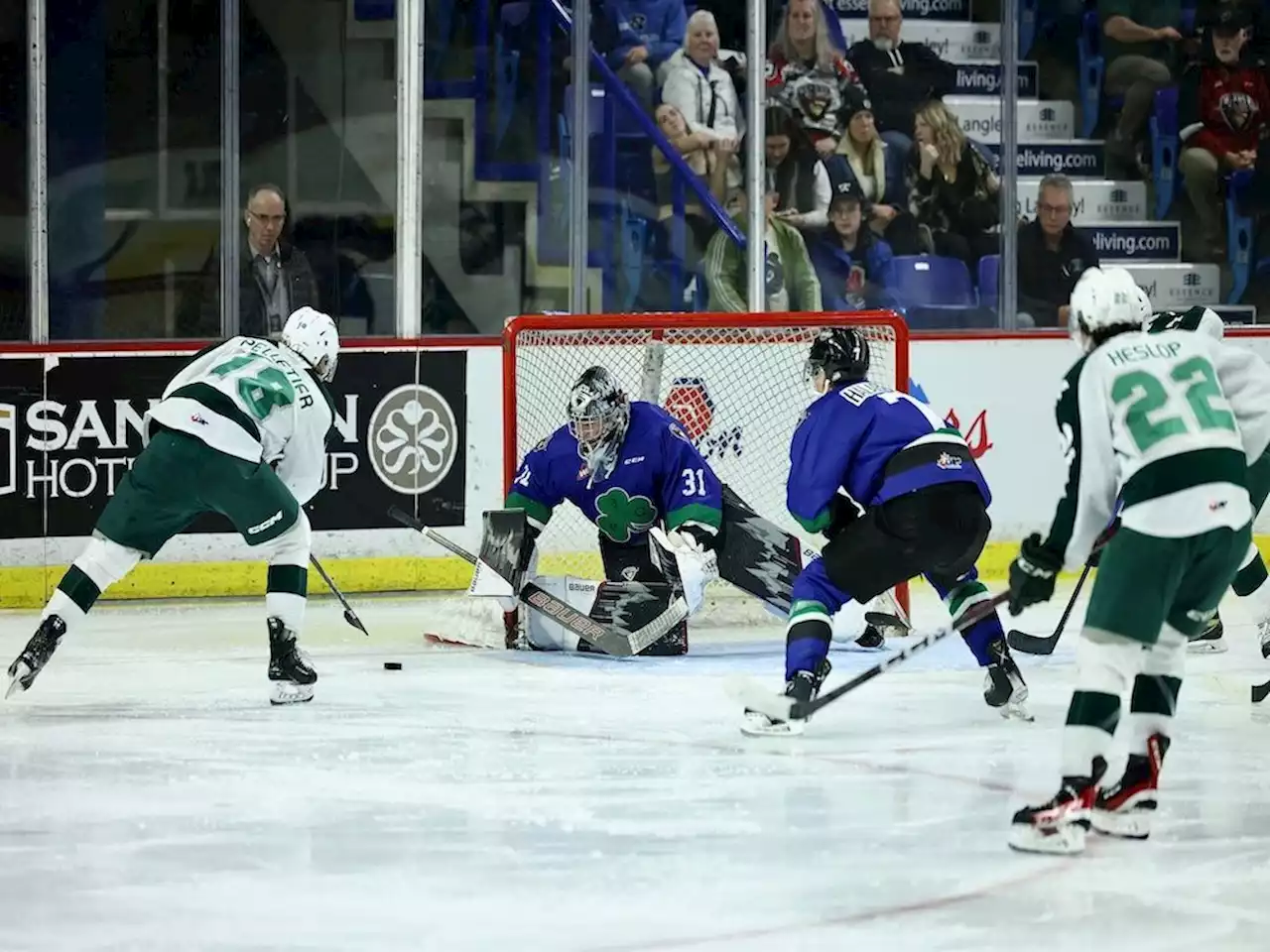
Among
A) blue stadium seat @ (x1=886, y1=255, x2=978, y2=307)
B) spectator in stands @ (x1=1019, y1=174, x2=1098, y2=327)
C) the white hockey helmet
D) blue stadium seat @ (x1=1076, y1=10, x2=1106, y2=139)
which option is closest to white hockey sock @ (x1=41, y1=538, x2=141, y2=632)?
the white hockey helmet

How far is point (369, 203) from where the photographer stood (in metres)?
7.54

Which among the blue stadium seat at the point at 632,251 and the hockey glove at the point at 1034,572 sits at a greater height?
the blue stadium seat at the point at 632,251

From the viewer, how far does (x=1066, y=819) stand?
11.9 ft

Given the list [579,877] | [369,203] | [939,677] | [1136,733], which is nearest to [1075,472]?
[1136,733]

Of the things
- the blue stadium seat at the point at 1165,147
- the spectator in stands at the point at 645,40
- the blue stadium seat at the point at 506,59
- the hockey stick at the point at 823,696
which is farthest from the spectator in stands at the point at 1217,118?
the hockey stick at the point at 823,696

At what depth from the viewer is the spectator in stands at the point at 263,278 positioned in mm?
7355

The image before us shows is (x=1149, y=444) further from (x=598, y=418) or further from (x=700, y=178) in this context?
(x=700, y=178)

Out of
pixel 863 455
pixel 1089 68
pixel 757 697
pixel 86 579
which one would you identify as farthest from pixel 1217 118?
pixel 86 579

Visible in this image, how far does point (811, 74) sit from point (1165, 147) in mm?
→ 1566

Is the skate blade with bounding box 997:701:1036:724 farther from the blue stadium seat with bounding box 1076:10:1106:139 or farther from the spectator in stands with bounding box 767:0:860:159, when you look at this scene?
the blue stadium seat with bounding box 1076:10:1106:139

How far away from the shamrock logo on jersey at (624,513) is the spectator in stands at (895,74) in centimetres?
275

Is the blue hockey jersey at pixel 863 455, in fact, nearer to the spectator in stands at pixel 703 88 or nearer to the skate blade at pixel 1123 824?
the skate blade at pixel 1123 824

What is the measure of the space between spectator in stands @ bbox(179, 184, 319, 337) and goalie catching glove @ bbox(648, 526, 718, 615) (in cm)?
197

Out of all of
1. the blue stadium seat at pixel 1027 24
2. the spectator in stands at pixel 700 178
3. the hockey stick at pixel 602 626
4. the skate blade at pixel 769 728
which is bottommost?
the skate blade at pixel 769 728
